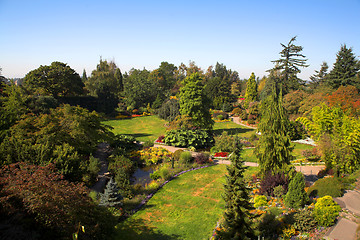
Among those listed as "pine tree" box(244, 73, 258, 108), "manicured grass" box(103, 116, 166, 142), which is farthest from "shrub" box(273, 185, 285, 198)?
"pine tree" box(244, 73, 258, 108)

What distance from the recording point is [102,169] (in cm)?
2167

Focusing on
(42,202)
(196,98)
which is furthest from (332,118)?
(42,202)

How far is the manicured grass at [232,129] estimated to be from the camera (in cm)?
3572

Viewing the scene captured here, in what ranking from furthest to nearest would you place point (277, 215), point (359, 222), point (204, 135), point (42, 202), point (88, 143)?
point (204, 135) < point (88, 143) < point (277, 215) < point (359, 222) < point (42, 202)

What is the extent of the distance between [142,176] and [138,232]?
847 centimetres

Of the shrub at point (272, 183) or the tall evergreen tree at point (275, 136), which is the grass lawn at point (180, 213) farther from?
the tall evergreen tree at point (275, 136)

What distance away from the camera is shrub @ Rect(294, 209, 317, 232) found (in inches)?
448

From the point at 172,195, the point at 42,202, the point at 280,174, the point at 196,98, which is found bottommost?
the point at 172,195

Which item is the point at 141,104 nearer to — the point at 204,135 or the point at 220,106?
the point at 220,106

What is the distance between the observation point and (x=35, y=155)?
1534cm

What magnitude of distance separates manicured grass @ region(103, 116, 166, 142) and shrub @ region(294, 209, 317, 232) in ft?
75.4

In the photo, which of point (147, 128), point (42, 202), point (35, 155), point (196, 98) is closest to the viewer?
point (42, 202)

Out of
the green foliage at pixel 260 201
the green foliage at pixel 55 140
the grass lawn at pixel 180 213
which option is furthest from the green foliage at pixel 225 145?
the green foliage at pixel 55 140

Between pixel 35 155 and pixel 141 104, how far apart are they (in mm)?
41276
